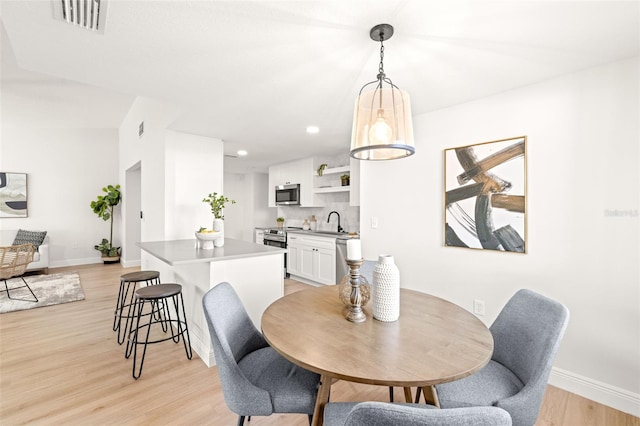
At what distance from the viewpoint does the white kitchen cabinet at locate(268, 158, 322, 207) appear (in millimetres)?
5219

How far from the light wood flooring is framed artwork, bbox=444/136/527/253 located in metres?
1.11

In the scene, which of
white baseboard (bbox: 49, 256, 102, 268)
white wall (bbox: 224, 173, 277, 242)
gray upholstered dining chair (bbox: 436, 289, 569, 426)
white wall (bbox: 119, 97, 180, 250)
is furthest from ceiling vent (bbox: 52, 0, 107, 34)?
white baseboard (bbox: 49, 256, 102, 268)

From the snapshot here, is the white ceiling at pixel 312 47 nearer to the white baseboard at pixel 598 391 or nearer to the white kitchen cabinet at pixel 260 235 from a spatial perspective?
the white baseboard at pixel 598 391

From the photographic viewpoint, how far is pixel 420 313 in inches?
59.6

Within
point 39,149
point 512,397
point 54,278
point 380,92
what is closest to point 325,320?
point 512,397

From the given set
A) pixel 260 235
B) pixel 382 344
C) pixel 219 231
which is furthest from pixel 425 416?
pixel 260 235

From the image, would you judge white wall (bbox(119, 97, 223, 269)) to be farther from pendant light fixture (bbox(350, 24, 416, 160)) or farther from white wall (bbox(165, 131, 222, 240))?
pendant light fixture (bbox(350, 24, 416, 160))

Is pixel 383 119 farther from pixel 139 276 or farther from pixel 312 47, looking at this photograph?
pixel 139 276

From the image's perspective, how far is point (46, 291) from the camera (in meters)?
Result: 4.32

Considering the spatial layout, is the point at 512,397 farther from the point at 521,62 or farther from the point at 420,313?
the point at 521,62

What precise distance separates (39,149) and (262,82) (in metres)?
6.64

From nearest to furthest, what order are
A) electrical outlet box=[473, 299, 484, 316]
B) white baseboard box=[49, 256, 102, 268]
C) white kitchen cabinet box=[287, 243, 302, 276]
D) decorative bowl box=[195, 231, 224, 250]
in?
electrical outlet box=[473, 299, 484, 316]
decorative bowl box=[195, 231, 224, 250]
white kitchen cabinet box=[287, 243, 302, 276]
white baseboard box=[49, 256, 102, 268]

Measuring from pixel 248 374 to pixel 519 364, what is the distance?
1.31 meters

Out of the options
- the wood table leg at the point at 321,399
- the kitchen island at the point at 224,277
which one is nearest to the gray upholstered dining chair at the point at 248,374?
the wood table leg at the point at 321,399
